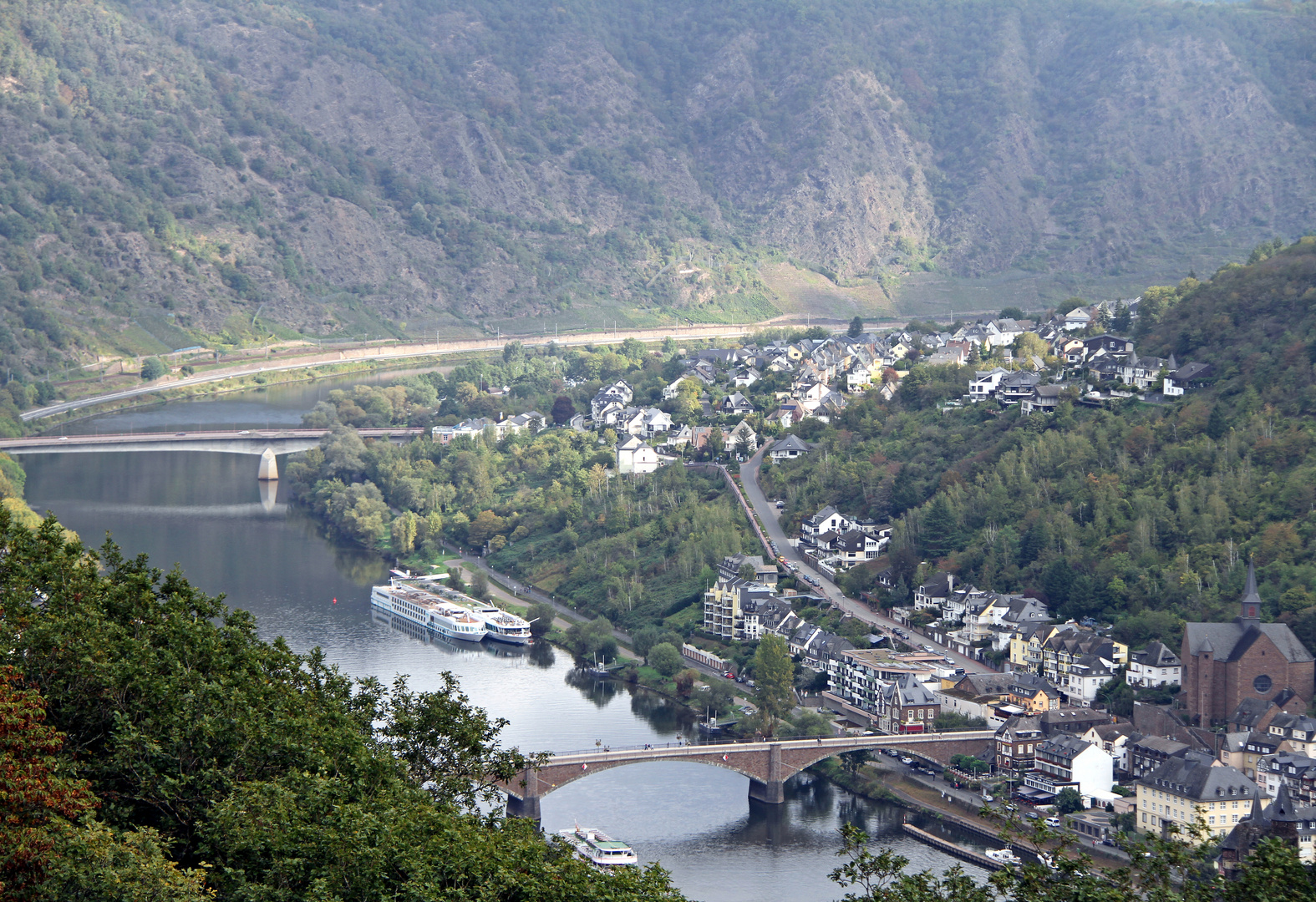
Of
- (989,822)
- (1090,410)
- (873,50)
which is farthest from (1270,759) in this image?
(873,50)

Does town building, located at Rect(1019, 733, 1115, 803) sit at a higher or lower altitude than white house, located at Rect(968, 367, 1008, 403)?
lower

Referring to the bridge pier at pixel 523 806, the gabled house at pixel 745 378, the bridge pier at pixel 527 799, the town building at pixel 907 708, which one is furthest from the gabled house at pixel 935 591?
the gabled house at pixel 745 378

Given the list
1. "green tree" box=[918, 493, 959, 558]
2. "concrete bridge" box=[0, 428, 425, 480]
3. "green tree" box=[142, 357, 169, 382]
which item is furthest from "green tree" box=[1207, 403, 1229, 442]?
"green tree" box=[142, 357, 169, 382]

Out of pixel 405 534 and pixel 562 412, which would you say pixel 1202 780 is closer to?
pixel 405 534

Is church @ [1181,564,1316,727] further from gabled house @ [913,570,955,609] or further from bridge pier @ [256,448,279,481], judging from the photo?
bridge pier @ [256,448,279,481]

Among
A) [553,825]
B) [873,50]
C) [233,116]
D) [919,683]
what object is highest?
[873,50]

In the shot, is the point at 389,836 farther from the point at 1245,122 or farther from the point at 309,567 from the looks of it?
the point at 1245,122
